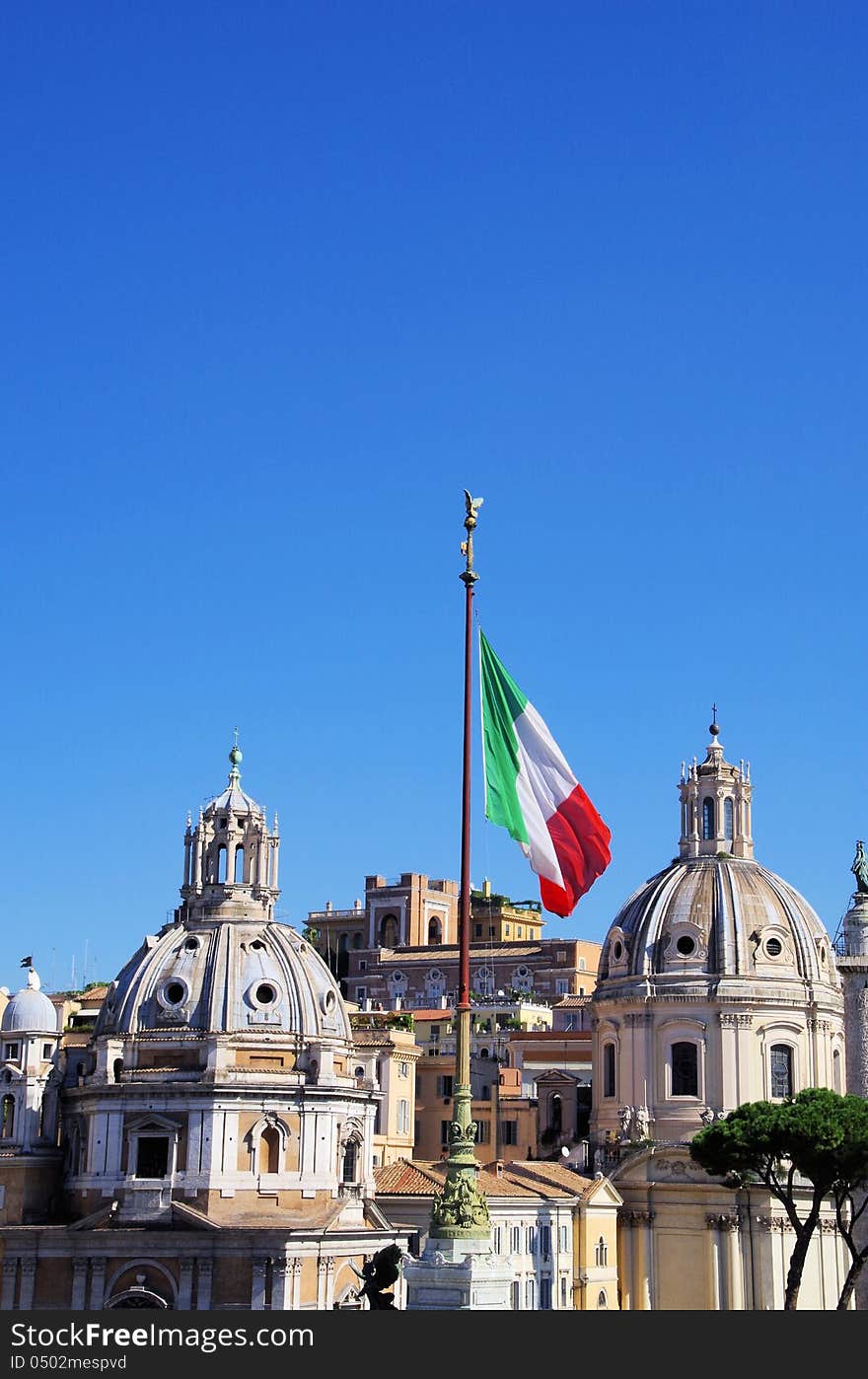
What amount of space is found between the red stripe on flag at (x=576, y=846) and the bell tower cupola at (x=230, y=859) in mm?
46260

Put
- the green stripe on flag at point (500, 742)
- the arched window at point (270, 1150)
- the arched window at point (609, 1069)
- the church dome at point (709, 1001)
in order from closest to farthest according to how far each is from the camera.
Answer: the green stripe on flag at point (500, 742)
the arched window at point (270, 1150)
the church dome at point (709, 1001)
the arched window at point (609, 1069)

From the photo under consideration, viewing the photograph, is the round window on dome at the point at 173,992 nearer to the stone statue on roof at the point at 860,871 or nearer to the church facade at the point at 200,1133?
the church facade at the point at 200,1133

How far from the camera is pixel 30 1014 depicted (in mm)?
82375

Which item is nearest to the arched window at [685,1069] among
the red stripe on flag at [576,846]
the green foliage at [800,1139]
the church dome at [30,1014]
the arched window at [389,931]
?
the green foliage at [800,1139]

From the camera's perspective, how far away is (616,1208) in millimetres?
82562

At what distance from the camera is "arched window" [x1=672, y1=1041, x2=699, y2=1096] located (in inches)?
3334

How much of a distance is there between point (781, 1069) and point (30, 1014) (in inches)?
1304

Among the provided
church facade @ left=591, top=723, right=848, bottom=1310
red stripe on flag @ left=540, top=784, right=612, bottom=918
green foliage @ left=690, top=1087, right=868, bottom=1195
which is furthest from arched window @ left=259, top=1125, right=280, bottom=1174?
red stripe on flag @ left=540, top=784, right=612, bottom=918

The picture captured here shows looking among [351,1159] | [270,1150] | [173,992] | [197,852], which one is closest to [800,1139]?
[351,1159]

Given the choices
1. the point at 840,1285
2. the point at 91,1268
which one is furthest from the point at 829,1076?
the point at 91,1268

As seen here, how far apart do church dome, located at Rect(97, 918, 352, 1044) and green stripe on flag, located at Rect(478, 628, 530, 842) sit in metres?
43.0

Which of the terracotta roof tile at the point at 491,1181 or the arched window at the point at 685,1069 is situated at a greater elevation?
the arched window at the point at 685,1069

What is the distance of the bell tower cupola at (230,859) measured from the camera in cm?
8344

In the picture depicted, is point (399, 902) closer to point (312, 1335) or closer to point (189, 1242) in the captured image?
point (189, 1242)
